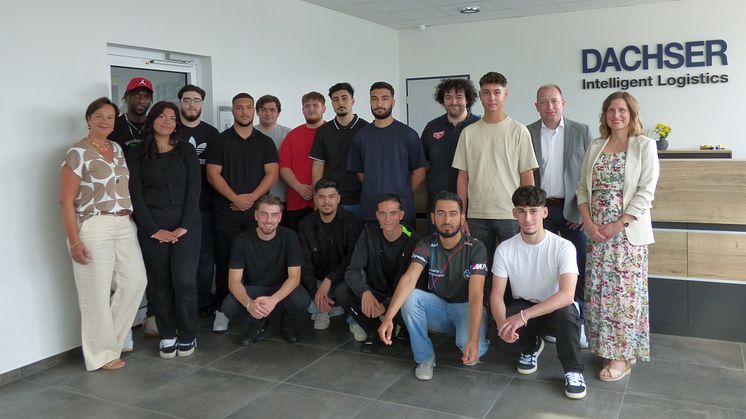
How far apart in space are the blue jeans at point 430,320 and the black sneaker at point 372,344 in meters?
0.47

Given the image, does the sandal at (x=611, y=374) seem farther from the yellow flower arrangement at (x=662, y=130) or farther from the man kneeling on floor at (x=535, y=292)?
the yellow flower arrangement at (x=662, y=130)

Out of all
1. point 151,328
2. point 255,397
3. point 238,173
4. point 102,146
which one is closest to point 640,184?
point 255,397

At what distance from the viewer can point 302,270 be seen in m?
4.47

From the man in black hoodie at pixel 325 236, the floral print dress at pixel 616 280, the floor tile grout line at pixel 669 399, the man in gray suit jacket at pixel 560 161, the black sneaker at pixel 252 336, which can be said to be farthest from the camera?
the man in black hoodie at pixel 325 236

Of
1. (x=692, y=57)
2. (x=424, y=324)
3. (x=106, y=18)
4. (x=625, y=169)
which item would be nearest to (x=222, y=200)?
(x=106, y=18)

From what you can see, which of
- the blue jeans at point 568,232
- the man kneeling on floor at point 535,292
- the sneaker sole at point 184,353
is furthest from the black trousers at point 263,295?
the blue jeans at point 568,232

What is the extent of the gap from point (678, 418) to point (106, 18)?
14.1 ft

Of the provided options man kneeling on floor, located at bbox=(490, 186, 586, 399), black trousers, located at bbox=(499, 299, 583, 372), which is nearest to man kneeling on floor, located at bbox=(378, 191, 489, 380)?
man kneeling on floor, located at bbox=(490, 186, 586, 399)

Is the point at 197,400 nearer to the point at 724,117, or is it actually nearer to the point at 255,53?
the point at 255,53

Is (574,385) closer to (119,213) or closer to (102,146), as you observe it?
(119,213)

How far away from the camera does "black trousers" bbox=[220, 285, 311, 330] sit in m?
4.29

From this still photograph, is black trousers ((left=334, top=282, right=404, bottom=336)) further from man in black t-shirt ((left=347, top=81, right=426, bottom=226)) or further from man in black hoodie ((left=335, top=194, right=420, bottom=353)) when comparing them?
man in black t-shirt ((left=347, top=81, right=426, bottom=226))

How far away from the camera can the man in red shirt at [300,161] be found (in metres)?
4.98

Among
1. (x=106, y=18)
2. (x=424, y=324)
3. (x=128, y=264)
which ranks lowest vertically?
(x=424, y=324)
